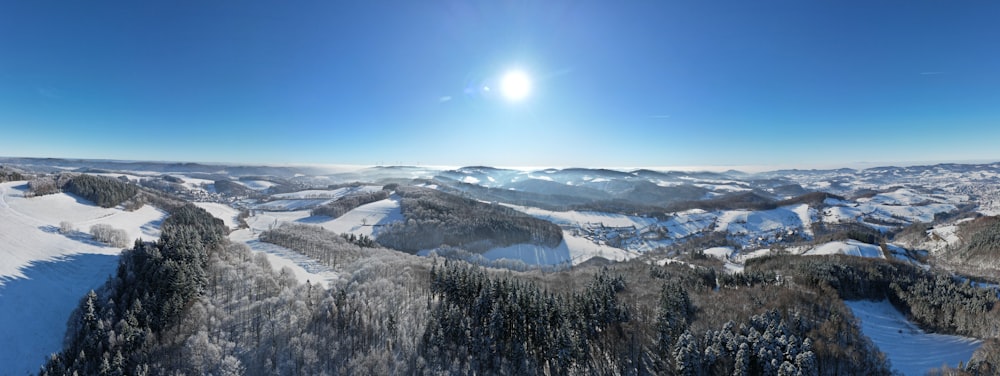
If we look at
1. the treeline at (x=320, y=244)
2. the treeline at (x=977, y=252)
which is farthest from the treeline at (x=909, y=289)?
the treeline at (x=320, y=244)

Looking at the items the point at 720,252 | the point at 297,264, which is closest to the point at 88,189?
the point at 297,264

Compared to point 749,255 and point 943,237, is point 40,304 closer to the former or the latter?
point 749,255

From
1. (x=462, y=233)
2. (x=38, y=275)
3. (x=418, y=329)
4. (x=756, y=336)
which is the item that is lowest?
→ (x=462, y=233)

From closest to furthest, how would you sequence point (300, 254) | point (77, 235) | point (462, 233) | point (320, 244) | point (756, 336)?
point (756, 336), point (77, 235), point (300, 254), point (320, 244), point (462, 233)

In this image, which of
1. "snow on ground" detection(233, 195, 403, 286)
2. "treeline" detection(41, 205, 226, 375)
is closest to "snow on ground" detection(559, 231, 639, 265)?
"snow on ground" detection(233, 195, 403, 286)

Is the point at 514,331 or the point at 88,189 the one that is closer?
the point at 514,331

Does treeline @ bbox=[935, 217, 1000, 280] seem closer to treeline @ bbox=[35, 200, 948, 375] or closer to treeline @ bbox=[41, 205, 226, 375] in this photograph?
treeline @ bbox=[35, 200, 948, 375]

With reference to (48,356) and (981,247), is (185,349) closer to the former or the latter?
(48,356)
